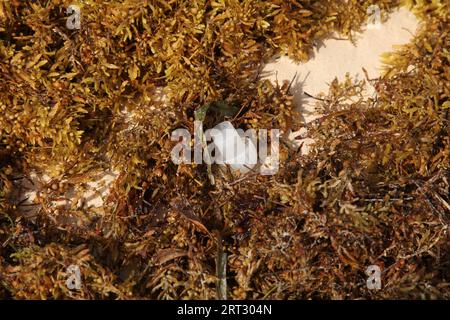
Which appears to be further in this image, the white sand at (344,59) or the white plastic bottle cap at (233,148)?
the white sand at (344,59)

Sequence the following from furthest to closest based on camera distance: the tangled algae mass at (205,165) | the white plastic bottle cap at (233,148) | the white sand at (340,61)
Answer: the white sand at (340,61) → the white plastic bottle cap at (233,148) → the tangled algae mass at (205,165)

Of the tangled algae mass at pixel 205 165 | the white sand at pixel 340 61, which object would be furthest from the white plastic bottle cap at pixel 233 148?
the white sand at pixel 340 61

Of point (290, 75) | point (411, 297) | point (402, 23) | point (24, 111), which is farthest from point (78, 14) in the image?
point (411, 297)

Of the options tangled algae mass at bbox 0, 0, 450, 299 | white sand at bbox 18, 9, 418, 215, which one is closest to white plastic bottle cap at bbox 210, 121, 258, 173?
tangled algae mass at bbox 0, 0, 450, 299

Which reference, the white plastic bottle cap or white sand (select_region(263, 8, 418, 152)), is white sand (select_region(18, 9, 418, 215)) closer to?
white sand (select_region(263, 8, 418, 152))

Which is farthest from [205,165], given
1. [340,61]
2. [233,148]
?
[340,61]

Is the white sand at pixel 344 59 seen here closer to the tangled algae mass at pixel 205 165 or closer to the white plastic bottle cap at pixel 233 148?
the tangled algae mass at pixel 205 165

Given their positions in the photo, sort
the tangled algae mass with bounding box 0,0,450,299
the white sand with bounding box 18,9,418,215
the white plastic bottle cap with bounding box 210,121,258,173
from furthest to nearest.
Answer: the white sand with bounding box 18,9,418,215, the white plastic bottle cap with bounding box 210,121,258,173, the tangled algae mass with bounding box 0,0,450,299
